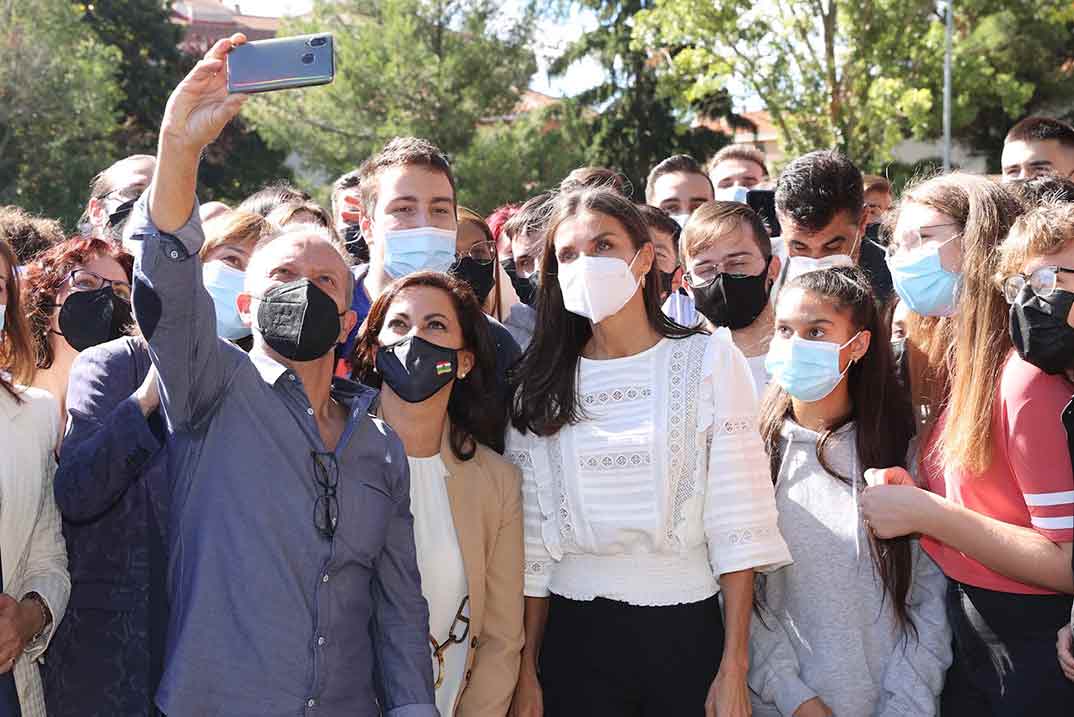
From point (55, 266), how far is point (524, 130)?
24876 mm

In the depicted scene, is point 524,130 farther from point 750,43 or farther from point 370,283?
point 370,283

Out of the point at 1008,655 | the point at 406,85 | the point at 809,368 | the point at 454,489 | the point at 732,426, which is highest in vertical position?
the point at 406,85

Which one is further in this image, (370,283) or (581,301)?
(370,283)

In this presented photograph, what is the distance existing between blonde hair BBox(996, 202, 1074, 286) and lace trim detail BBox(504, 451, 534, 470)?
5.05ft

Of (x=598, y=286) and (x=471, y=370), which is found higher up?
(x=598, y=286)

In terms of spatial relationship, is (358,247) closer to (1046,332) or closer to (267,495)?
(267,495)

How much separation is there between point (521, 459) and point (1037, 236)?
171 centimetres

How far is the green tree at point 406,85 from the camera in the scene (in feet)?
90.9

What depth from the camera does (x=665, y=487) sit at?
349 centimetres

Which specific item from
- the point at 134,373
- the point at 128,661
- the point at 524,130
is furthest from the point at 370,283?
the point at 524,130

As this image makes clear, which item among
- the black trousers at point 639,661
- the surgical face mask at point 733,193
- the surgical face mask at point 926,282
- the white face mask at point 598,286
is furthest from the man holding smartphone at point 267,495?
the surgical face mask at point 733,193

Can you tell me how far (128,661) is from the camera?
10.8 feet

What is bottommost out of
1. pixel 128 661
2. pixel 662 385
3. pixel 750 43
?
pixel 128 661

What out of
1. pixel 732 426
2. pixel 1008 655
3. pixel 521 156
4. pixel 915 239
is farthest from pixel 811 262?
pixel 521 156
